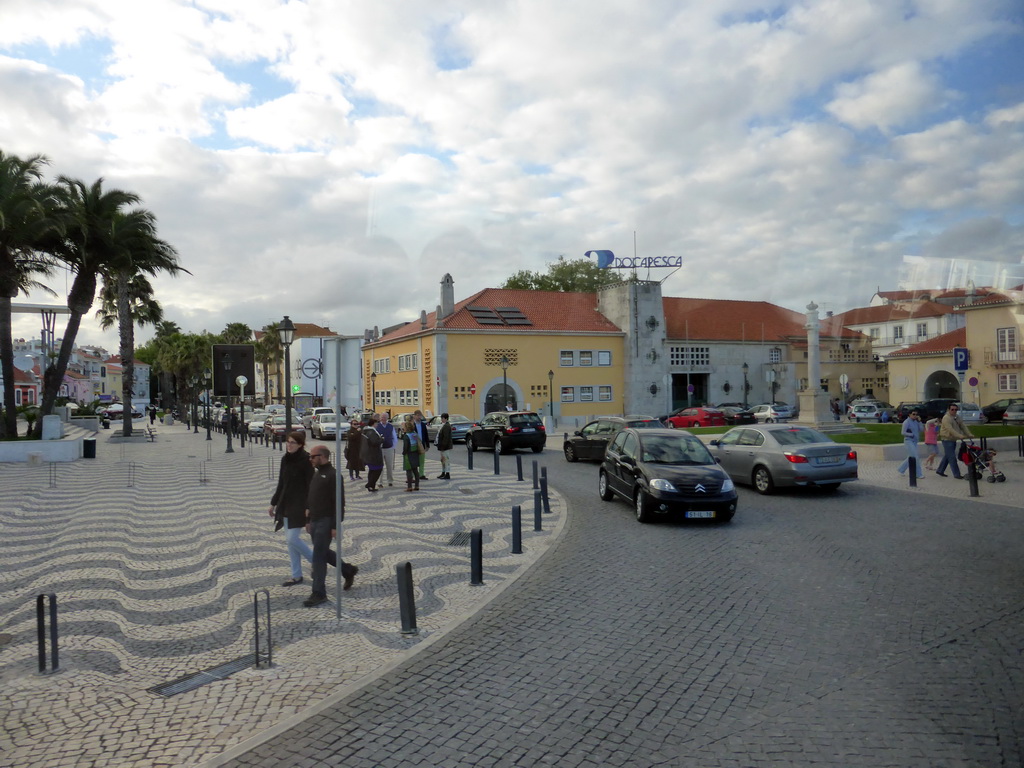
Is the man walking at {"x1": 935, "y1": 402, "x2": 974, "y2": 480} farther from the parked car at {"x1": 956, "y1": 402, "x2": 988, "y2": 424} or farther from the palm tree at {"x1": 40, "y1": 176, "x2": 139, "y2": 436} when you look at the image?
the palm tree at {"x1": 40, "y1": 176, "x2": 139, "y2": 436}

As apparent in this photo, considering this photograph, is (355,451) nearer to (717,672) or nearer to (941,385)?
(717,672)

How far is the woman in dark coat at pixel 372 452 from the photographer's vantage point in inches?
656

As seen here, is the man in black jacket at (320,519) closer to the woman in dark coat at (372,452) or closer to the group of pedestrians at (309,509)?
the group of pedestrians at (309,509)

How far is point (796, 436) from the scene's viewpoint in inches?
634

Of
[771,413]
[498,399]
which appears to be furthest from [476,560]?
[498,399]

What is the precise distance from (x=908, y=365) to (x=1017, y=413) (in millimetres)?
15667

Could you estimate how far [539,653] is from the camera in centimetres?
639

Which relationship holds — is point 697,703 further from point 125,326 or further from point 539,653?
point 125,326

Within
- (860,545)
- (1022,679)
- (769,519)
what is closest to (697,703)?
(1022,679)

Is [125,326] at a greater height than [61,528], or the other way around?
[125,326]

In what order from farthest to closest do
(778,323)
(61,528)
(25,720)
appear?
1. (778,323)
2. (61,528)
3. (25,720)

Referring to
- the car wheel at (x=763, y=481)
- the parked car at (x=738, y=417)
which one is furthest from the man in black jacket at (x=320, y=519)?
the parked car at (x=738, y=417)

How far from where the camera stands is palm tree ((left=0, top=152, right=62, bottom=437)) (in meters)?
25.5

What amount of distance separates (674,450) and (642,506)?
147cm
